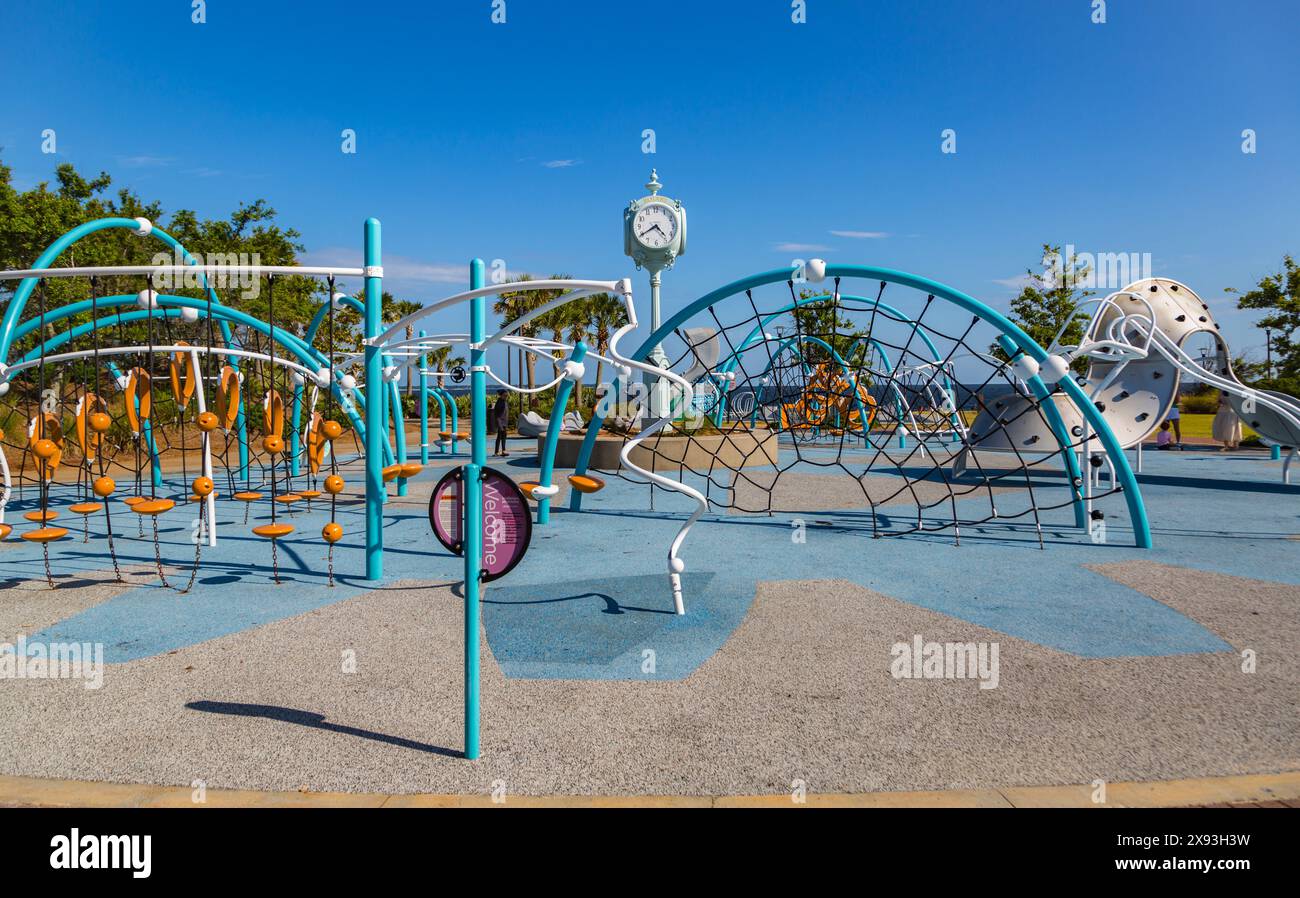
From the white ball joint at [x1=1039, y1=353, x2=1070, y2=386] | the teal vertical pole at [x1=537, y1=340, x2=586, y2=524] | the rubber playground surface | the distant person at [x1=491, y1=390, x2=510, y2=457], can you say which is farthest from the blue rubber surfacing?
the distant person at [x1=491, y1=390, x2=510, y2=457]

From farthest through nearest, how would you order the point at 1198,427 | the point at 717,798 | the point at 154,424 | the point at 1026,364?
the point at 1198,427
the point at 154,424
the point at 1026,364
the point at 717,798

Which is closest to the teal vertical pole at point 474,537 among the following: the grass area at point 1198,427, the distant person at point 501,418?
the distant person at point 501,418

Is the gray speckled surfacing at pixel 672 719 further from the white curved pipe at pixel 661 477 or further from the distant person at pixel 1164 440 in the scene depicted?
the distant person at pixel 1164 440

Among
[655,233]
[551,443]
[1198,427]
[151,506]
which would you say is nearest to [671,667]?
[151,506]

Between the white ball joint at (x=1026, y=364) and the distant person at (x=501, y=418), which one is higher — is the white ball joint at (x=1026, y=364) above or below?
above

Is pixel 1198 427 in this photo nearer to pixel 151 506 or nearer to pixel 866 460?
pixel 866 460

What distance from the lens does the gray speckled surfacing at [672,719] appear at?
409 cm

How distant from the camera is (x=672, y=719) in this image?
15.7 ft

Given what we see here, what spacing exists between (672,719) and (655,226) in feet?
54.9

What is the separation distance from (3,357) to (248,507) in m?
4.29

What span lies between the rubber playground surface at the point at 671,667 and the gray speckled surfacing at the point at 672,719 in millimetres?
19
